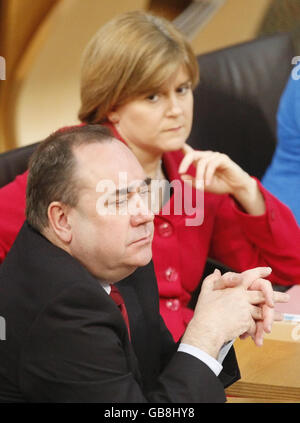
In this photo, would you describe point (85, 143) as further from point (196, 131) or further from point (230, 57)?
point (230, 57)

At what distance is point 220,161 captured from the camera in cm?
181

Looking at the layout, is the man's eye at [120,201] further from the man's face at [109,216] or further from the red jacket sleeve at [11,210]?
the red jacket sleeve at [11,210]

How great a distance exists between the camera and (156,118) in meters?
1.84

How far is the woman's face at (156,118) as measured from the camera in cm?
184

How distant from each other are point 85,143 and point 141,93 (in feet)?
2.11

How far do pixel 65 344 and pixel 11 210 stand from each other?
0.66 m

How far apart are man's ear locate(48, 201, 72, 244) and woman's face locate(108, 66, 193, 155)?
0.70 m

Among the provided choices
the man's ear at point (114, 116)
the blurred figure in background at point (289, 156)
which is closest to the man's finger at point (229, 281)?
the man's ear at point (114, 116)

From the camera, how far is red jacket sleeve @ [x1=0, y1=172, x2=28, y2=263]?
1694mm

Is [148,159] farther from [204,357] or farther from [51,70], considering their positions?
[51,70]

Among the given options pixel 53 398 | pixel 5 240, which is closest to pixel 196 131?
pixel 5 240

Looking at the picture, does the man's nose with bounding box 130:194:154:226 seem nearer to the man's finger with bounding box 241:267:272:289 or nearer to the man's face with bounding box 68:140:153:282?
the man's face with bounding box 68:140:153:282

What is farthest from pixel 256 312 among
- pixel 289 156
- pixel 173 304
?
pixel 289 156

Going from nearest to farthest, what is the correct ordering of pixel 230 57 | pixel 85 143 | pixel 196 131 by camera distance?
pixel 85 143 < pixel 196 131 < pixel 230 57
